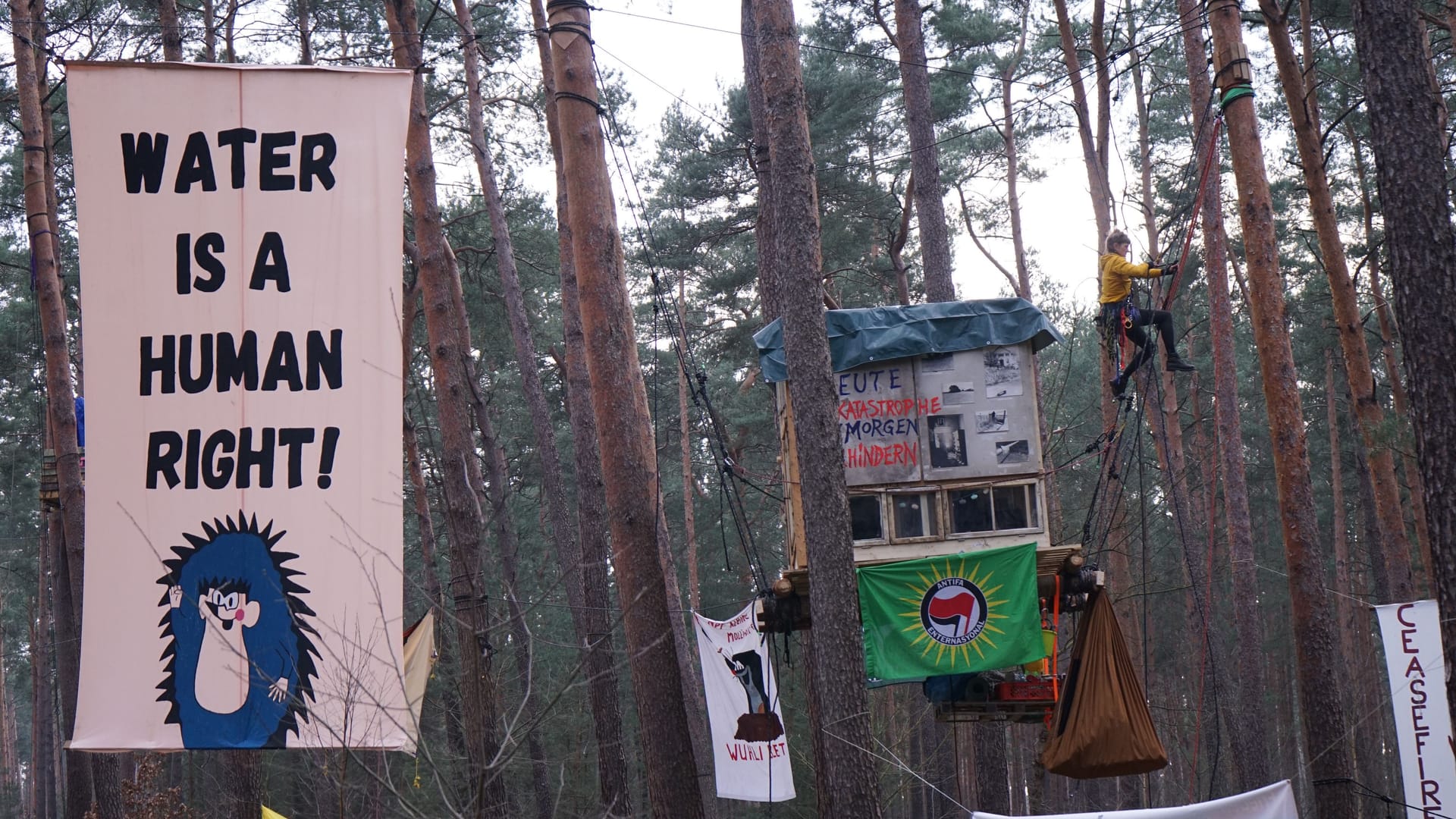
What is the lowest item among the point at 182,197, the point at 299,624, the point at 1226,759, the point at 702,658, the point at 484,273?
the point at 1226,759

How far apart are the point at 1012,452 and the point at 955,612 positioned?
53.4 inches

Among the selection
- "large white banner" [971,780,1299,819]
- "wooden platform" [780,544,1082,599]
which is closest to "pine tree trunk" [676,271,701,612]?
"wooden platform" [780,544,1082,599]

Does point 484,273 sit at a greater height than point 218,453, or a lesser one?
greater

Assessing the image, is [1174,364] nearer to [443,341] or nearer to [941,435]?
[941,435]

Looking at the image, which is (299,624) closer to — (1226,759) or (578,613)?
(578,613)

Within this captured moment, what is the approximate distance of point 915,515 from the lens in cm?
1002

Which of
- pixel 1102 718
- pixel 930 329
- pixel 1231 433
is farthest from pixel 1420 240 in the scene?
pixel 1231 433

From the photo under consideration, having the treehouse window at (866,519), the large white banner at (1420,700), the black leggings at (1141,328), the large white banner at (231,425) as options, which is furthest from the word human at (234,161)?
the large white banner at (1420,700)

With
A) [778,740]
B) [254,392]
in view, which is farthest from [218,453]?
[778,740]

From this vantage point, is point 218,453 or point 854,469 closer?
point 218,453

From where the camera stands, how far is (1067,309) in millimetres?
39781

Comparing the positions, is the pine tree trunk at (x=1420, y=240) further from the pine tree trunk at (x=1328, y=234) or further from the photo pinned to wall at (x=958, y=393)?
the pine tree trunk at (x=1328, y=234)

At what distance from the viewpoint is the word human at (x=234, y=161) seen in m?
5.73

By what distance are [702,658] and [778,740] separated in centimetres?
130
